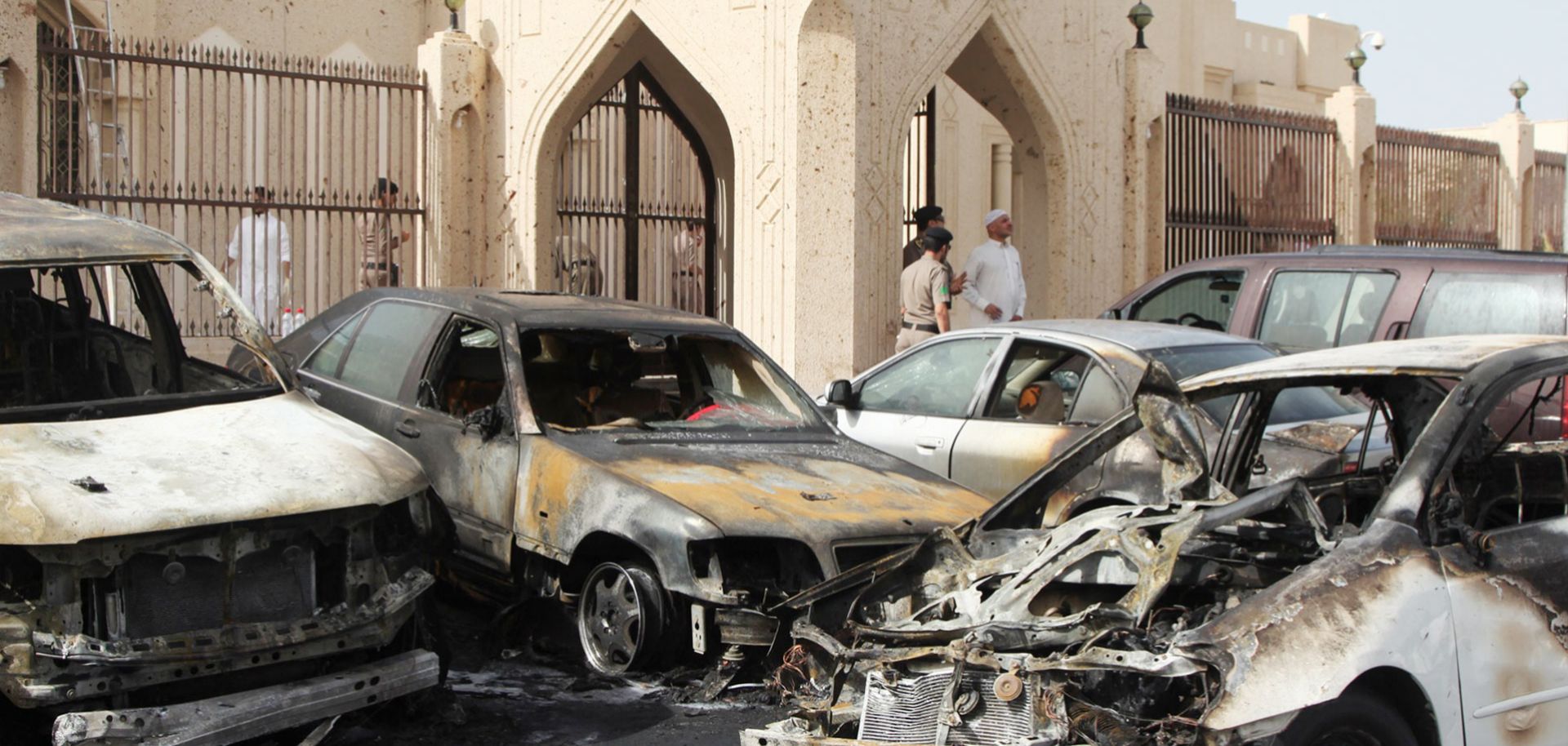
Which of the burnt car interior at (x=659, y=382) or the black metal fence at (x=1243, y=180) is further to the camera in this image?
the black metal fence at (x=1243, y=180)

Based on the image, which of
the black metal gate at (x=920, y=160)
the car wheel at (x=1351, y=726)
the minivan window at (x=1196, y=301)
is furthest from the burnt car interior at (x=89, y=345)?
the black metal gate at (x=920, y=160)

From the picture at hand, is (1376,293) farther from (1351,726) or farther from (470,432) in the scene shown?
(1351,726)

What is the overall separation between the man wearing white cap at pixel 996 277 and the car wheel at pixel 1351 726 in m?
8.68

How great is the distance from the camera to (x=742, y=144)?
1291cm

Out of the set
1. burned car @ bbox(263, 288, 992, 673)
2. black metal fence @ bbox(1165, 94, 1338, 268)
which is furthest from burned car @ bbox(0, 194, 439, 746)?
black metal fence @ bbox(1165, 94, 1338, 268)

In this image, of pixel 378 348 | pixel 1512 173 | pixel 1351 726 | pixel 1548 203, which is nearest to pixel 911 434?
pixel 378 348

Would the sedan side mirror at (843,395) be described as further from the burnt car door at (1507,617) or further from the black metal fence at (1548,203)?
the black metal fence at (1548,203)

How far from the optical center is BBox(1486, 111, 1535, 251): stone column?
2356 cm

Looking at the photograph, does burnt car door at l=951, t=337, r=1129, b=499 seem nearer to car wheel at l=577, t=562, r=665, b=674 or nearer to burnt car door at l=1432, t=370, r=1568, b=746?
car wheel at l=577, t=562, r=665, b=674

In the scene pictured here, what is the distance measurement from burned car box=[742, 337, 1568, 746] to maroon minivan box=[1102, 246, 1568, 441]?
366 cm

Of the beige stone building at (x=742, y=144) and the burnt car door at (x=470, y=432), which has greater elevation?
the beige stone building at (x=742, y=144)

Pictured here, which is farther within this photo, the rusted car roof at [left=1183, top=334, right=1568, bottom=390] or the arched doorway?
the arched doorway

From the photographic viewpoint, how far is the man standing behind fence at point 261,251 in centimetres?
1368

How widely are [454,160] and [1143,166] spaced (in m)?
6.34
